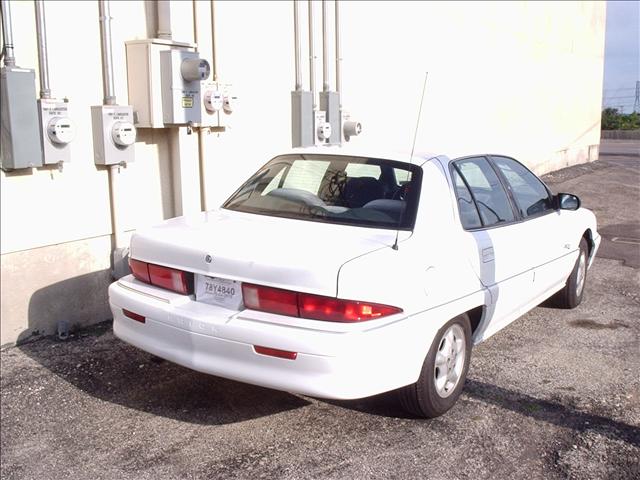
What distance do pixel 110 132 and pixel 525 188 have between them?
3207 millimetres

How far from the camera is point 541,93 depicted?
50.6 feet

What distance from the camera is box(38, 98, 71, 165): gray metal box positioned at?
213 inches

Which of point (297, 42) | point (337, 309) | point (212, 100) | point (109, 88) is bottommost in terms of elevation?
point (337, 309)

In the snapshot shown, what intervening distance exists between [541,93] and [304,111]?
8919 millimetres

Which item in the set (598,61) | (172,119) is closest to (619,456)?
(172,119)

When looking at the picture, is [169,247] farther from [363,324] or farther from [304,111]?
[304,111]

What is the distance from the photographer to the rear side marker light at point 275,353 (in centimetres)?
358

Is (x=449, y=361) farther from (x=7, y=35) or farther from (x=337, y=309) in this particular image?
(x=7, y=35)

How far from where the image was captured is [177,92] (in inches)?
249

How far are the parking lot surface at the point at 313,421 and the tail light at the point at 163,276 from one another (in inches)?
30.7

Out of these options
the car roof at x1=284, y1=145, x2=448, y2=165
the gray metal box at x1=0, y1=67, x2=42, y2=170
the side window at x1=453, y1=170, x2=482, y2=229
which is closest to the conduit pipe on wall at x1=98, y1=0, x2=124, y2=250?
the gray metal box at x1=0, y1=67, x2=42, y2=170

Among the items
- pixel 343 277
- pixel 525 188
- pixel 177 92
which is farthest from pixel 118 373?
pixel 525 188

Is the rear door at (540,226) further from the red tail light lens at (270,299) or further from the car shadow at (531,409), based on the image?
the red tail light lens at (270,299)

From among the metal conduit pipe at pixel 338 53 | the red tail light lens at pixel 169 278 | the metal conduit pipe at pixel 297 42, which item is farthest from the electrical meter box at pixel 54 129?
the metal conduit pipe at pixel 338 53
